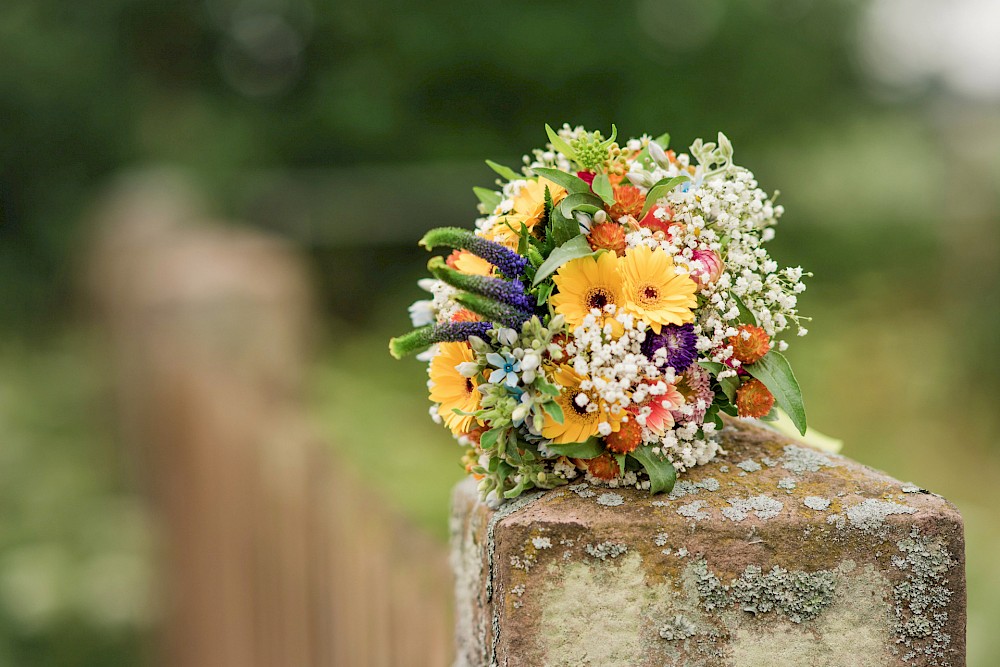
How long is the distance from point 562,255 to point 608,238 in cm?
6

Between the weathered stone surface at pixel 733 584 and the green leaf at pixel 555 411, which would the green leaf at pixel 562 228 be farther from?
the weathered stone surface at pixel 733 584

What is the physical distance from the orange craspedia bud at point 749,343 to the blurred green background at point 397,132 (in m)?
5.29

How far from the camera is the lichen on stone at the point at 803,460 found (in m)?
1.03

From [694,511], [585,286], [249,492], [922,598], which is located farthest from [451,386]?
[249,492]

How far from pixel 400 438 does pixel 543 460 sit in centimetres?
316

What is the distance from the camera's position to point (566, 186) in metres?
1.00

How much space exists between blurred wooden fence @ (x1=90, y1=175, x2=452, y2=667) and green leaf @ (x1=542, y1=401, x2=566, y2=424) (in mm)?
830

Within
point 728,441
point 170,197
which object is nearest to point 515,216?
point 728,441

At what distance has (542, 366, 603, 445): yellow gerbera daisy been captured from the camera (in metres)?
0.96

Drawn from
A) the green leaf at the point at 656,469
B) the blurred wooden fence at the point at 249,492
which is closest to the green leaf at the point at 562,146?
the green leaf at the point at 656,469

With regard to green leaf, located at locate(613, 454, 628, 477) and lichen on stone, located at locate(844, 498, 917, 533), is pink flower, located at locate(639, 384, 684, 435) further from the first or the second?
lichen on stone, located at locate(844, 498, 917, 533)

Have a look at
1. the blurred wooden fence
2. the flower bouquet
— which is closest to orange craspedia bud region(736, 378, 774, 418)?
the flower bouquet

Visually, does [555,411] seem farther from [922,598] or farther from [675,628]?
[922,598]

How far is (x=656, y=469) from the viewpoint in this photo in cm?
96
